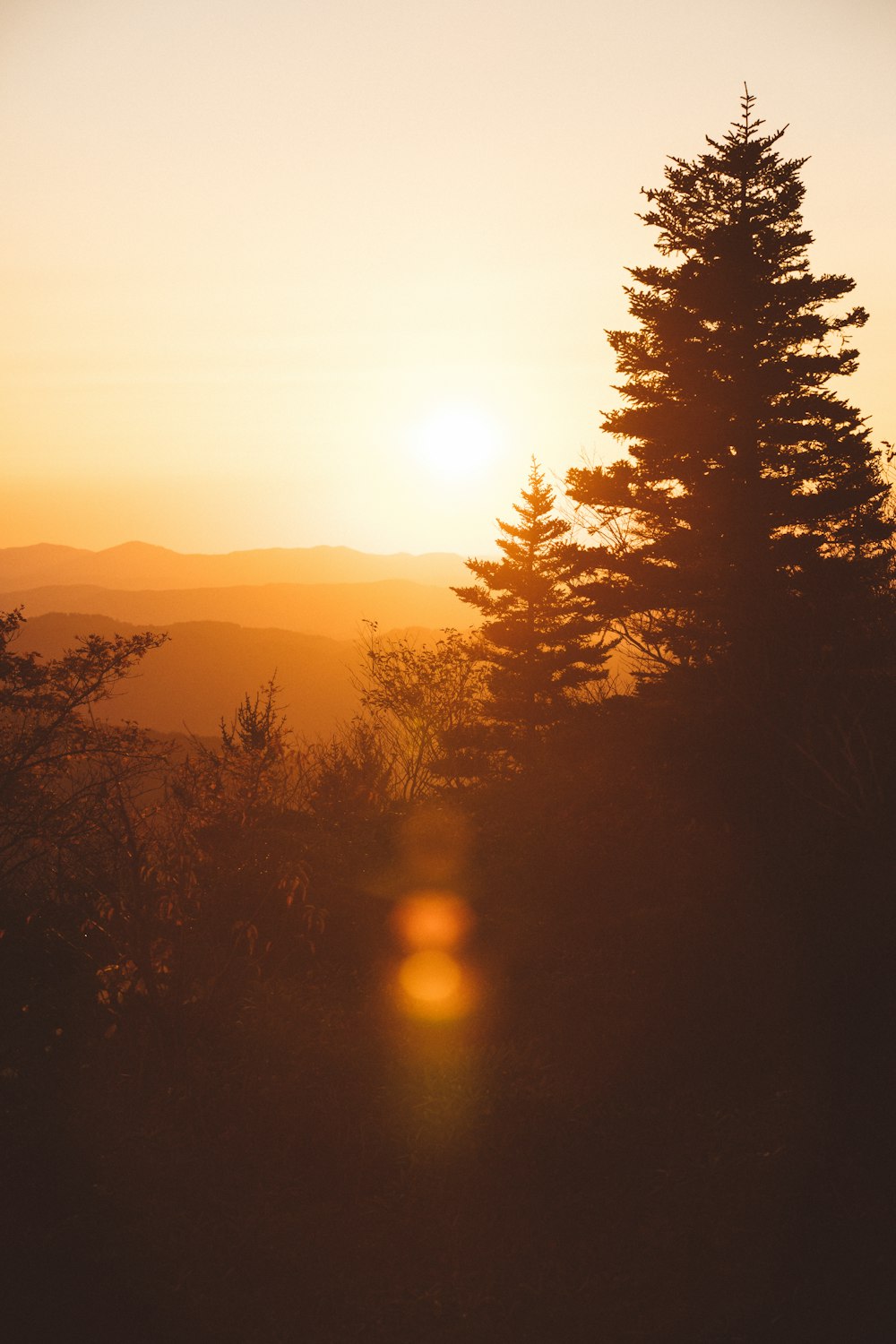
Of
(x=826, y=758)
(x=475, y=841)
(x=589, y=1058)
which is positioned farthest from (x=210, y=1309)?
(x=826, y=758)

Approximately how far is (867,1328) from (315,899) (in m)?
9.17

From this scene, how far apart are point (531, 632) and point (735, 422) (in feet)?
43.9

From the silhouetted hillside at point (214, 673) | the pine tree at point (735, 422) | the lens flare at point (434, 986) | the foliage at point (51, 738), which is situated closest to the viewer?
the lens flare at point (434, 986)

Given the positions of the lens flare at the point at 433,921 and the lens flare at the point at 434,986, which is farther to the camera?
the lens flare at the point at 433,921

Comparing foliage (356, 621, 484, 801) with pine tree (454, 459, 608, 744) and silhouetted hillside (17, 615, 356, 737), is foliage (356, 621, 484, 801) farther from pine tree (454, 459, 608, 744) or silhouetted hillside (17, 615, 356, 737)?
silhouetted hillside (17, 615, 356, 737)

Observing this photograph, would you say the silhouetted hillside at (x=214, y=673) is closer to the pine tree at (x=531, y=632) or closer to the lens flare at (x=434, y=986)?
the pine tree at (x=531, y=632)

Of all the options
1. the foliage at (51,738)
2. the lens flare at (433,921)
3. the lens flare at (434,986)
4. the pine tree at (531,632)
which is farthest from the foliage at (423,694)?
the lens flare at (434,986)

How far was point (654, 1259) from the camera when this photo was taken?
7.31 m

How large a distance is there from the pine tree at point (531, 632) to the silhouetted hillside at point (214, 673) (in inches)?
4508

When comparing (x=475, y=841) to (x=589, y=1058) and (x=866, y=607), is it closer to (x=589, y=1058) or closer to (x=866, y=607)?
(x=589, y=1058)

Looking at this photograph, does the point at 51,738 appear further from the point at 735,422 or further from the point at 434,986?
the point at 735,422

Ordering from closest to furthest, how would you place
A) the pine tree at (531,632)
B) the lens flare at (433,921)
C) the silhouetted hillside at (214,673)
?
the lens flare at (433,921)
the pine tree at (531,632)
the silhouetted hillside at (214,673)

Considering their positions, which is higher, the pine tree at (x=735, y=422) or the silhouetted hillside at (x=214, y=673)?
the pine tree at (x=735, y=422)

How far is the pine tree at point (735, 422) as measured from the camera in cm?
2131
